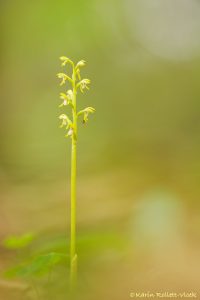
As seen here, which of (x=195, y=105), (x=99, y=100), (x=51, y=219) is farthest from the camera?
(x=195, y=105)

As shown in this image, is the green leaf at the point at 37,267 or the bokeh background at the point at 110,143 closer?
the green leaf at the point at 37,267

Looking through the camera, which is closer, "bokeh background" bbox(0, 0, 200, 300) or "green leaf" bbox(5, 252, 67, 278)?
"green leaf" bbox(5, 252, 67, 278)

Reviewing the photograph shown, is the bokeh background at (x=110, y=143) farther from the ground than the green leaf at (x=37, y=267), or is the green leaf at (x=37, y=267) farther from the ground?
the bokeh background at (x=110, y=143)

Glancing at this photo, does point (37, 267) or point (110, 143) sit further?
point (110, 143)

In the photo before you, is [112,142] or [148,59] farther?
[148,59]

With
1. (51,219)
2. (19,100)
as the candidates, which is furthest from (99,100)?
(51,219)

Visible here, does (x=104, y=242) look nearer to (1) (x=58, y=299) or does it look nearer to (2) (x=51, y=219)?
(1) (x=58, y=299)

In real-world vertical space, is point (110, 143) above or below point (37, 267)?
above

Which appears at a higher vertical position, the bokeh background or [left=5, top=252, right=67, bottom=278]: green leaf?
the bokeh background
